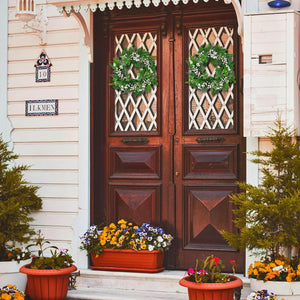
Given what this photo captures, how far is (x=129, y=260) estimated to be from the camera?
7.30 m

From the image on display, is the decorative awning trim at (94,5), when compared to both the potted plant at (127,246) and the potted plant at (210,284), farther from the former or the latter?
the potted plant at (210,284)

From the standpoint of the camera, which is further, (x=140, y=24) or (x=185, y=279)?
(x=140, y=24)

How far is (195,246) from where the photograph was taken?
7.46m

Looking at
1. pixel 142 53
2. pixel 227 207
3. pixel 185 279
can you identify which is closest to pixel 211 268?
pixel 185 279

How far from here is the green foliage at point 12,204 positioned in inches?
283

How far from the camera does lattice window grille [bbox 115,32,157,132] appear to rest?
25.1 feet

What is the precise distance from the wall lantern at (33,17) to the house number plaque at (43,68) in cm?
18

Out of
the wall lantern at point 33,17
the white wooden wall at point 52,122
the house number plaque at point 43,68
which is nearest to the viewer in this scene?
the wall lantern at point 33,17

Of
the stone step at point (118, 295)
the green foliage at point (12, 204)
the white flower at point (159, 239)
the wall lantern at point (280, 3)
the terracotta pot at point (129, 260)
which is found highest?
the wall lantern at point (280, 3)

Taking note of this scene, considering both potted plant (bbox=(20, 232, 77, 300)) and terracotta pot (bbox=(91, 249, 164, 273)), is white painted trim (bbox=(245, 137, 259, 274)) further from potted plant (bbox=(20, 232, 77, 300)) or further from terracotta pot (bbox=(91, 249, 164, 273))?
potted plant (bbox=(20, 232, 77, 300))

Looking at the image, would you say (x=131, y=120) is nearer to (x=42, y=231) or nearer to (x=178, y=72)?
(x=178, y=72)

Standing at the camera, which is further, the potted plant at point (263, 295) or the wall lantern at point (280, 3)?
the wall lantern at point (280, 3)

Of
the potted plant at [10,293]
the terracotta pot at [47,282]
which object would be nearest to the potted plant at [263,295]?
the terracotta pot at [47,282]

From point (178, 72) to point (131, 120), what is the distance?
77cm
